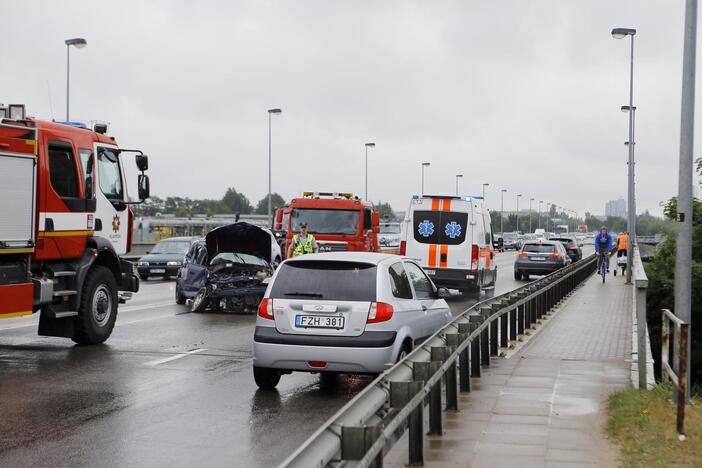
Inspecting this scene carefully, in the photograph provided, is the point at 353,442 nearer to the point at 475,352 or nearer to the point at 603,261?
the point at 475,352

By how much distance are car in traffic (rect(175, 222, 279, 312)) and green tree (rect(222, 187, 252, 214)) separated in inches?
6326

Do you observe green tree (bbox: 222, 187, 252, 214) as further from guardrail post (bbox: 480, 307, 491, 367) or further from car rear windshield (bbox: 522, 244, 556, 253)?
guardrail post (bbox: 480, 307, 491, 367)

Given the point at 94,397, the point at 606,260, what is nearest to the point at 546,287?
the point at 94,397

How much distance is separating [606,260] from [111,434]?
28.5 meters

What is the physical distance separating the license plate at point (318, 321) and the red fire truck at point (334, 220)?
18.4 m

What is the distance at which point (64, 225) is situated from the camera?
1338cm

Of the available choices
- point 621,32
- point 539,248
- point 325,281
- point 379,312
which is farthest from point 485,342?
point 539,248

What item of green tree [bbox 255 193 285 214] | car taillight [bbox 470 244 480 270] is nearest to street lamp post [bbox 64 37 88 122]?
car taillight [bbox 470 244 480 270]

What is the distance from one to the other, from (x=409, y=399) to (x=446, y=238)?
59.4 ft

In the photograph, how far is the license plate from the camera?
9.64 metres

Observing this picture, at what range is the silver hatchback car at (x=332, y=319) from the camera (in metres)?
9.55

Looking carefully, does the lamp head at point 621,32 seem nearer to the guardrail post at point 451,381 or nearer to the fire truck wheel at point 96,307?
the fire truck wheel at point 96,307

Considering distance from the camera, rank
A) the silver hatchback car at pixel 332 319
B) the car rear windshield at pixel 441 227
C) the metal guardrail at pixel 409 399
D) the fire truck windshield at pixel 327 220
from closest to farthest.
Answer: the metal guardrail at pixel 409 399 → the silver hatchback car at pixel 332 319 → the car rear windshield at pixel 441 227 → the fire truck windshield at pixel 327 220

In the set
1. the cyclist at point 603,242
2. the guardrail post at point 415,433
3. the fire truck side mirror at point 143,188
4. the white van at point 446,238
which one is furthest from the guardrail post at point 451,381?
the cyclist at point 603,242
